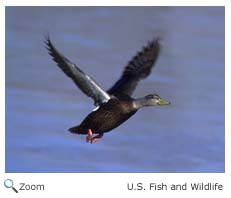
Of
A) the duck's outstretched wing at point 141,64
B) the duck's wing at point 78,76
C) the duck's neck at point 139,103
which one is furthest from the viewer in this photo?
the duck's outstretched wing at point 141,64

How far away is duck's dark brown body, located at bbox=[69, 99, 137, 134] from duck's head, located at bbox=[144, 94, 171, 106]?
74 millimetres

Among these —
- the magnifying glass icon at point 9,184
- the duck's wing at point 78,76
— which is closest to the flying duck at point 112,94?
the duck's wing at point 78,76

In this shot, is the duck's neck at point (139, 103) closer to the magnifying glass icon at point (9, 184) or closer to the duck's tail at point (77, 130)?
the duck's tail at point (77, 130)

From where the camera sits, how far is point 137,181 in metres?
3.73

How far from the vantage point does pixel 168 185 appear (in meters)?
3.71

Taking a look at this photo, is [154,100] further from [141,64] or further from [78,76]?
[78,76]

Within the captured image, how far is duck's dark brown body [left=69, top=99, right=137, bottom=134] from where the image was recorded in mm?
3729

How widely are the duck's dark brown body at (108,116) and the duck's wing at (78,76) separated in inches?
2.4

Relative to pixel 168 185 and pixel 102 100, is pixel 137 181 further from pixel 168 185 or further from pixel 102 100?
pixel 102 100

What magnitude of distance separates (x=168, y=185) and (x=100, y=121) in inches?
15.3

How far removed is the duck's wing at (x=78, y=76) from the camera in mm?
3658
